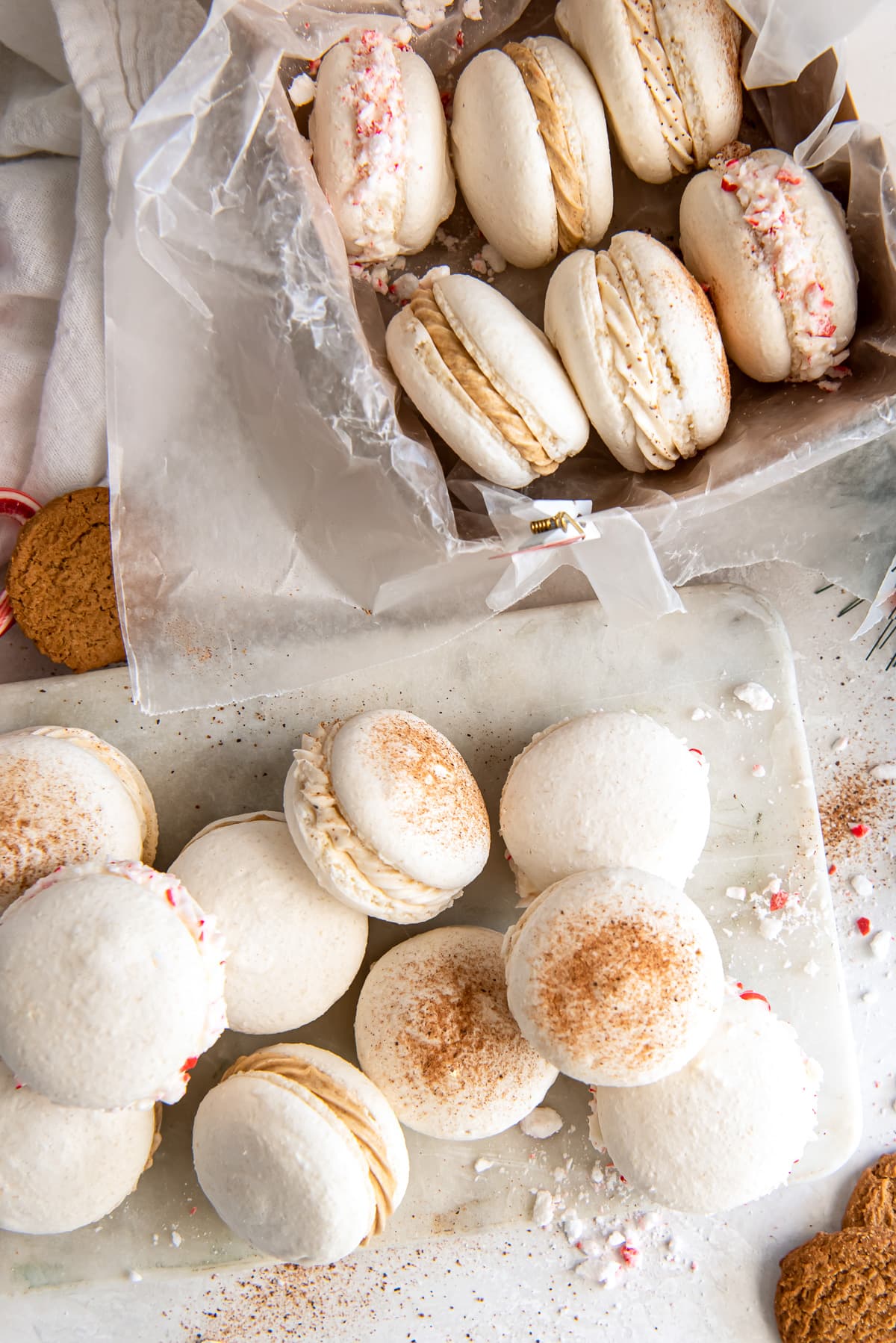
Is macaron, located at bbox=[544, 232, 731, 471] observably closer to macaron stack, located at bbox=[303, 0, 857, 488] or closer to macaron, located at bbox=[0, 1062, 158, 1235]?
macaron stack, located at bbox=[303, 0, 857, 488]

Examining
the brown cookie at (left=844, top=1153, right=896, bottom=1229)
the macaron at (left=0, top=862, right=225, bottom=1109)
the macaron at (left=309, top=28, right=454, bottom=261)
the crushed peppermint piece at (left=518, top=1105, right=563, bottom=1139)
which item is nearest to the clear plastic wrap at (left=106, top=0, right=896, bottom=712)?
the macaron at (left=309, top=28, right=454, bottom=261)

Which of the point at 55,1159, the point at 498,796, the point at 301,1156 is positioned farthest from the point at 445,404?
the point at 55,1159

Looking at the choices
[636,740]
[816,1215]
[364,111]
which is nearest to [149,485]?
[364,111]

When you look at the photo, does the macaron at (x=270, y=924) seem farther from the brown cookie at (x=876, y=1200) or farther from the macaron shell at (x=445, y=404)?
the brown cookie at (x=876, y=1200)

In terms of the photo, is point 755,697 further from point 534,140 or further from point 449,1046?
point 534,140

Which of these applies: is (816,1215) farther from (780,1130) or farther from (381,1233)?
(381,1233)

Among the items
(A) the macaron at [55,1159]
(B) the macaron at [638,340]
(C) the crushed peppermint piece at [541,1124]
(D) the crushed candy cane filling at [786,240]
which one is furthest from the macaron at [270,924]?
(D) the crushed candy cane filling at [786,240]

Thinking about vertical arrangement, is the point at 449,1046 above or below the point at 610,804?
below

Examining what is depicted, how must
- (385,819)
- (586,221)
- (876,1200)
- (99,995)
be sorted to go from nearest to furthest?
(99,995) → (385,819) → (586,221) → (876,1200)
